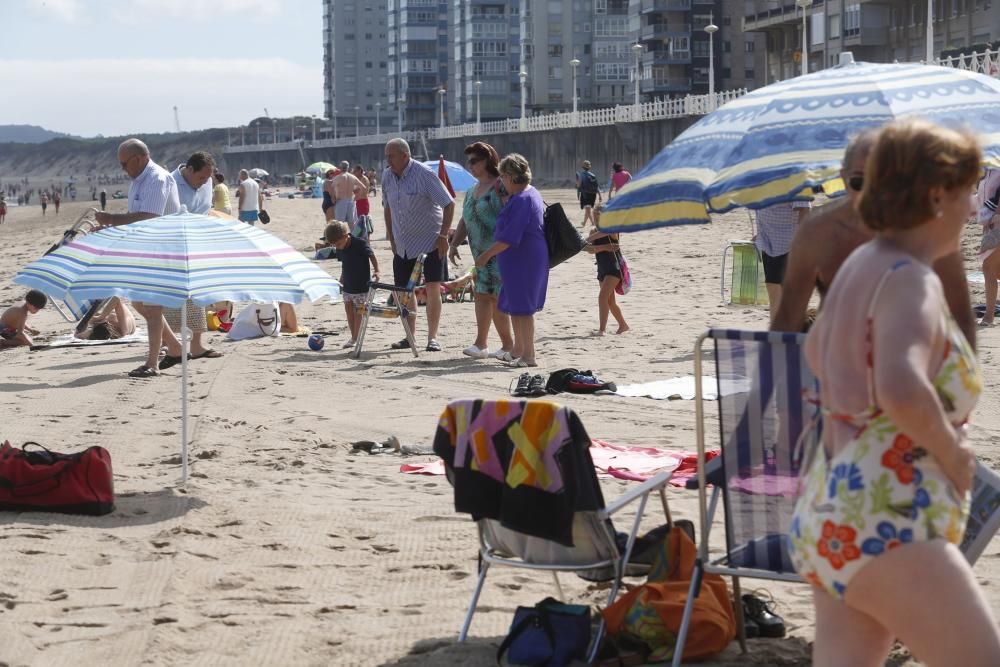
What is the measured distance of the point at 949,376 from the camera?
91.5 inches

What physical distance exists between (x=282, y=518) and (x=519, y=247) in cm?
437

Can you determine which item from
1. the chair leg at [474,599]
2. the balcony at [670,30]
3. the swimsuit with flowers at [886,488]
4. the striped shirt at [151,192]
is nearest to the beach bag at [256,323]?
the striped shirt at [151,192]

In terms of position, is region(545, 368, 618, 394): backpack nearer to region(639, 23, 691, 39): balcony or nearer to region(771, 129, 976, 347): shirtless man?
region(771, 129, 976, 347): shirtless man

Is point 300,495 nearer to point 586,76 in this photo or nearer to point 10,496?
point 10,496

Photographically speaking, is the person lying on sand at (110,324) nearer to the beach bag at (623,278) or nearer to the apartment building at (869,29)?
the beach bag at (623,278)

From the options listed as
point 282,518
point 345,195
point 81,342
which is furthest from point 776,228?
point 345,195

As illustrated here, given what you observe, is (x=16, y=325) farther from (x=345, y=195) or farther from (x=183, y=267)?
(x=183, y=267)

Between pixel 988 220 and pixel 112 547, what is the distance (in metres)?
8.31

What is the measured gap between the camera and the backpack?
8.91 meters

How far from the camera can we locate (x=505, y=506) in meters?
3.87

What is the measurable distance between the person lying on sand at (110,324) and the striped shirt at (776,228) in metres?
6.59

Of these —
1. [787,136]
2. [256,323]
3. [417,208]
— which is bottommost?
[256,323]

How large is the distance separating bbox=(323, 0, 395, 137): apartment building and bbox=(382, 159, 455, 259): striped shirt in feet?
507

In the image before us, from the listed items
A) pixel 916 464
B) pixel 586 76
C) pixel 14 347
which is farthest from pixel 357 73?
pixel 916 464
